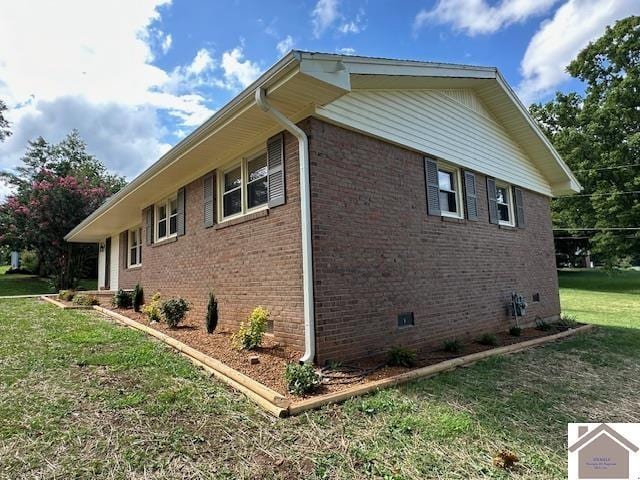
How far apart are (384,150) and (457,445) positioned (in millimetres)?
4330

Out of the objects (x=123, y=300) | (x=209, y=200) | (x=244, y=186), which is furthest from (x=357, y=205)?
(x=123, y=300)

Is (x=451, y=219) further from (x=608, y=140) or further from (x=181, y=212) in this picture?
(x=608, y=140)

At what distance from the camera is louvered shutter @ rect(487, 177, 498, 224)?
834 cm

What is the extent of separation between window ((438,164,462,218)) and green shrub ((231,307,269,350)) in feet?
13.0

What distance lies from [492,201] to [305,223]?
5.46 metres

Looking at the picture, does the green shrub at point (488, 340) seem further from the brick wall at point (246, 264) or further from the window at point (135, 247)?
the window at point (135, 247)

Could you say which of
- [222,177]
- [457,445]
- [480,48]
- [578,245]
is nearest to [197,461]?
[457,445]

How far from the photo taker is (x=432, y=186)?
682cm

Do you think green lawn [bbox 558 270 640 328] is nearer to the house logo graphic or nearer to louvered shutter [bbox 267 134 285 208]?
the house logo graphic

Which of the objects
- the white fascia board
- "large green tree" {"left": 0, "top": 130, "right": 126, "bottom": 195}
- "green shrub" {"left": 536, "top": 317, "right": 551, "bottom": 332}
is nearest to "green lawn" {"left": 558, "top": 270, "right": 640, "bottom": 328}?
"green shrub" {"left": 536, "top": 317, "right": 551, "bottom": 332}

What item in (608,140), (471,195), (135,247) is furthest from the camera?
(608,140)

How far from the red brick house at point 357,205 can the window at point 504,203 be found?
4cm

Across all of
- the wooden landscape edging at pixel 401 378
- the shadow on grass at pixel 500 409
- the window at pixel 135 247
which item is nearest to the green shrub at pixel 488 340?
the wooden landscape edging at pixel 401 378

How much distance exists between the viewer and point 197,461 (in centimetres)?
271
